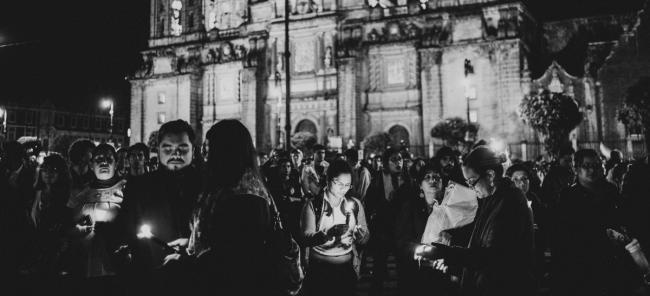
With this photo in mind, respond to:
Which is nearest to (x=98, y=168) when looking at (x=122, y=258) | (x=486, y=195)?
(x=122, y=258)

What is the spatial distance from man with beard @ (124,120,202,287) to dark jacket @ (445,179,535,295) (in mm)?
2180

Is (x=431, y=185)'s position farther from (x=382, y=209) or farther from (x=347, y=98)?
(x=347, y=98)

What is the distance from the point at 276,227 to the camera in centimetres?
338

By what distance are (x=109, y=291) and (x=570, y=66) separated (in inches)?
1606

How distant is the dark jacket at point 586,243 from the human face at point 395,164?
4.15 m

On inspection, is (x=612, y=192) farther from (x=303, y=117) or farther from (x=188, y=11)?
(x=188, y=11)

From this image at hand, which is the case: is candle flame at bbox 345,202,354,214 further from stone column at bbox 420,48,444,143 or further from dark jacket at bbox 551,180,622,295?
stone column at bbox 420,48,444,143

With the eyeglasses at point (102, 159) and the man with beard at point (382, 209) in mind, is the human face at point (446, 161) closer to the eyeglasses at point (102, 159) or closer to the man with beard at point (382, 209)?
the man with beard at point (382, 209)

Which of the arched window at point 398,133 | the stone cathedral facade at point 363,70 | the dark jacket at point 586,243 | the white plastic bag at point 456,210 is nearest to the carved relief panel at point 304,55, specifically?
the stone cathedral facade at point 363,70

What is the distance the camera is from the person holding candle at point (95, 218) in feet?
17.9

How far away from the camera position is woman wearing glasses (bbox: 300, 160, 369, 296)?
5754mm

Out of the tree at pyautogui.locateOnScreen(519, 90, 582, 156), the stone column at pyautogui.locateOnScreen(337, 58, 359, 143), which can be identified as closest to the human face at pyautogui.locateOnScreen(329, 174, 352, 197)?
the tree at pyautogui.locateOnScreen(519, 90, 582, 156)

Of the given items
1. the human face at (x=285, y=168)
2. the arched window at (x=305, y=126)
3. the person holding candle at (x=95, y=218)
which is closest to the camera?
the person holding candle at (x=95, y=218)

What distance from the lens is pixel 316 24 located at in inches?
1788
